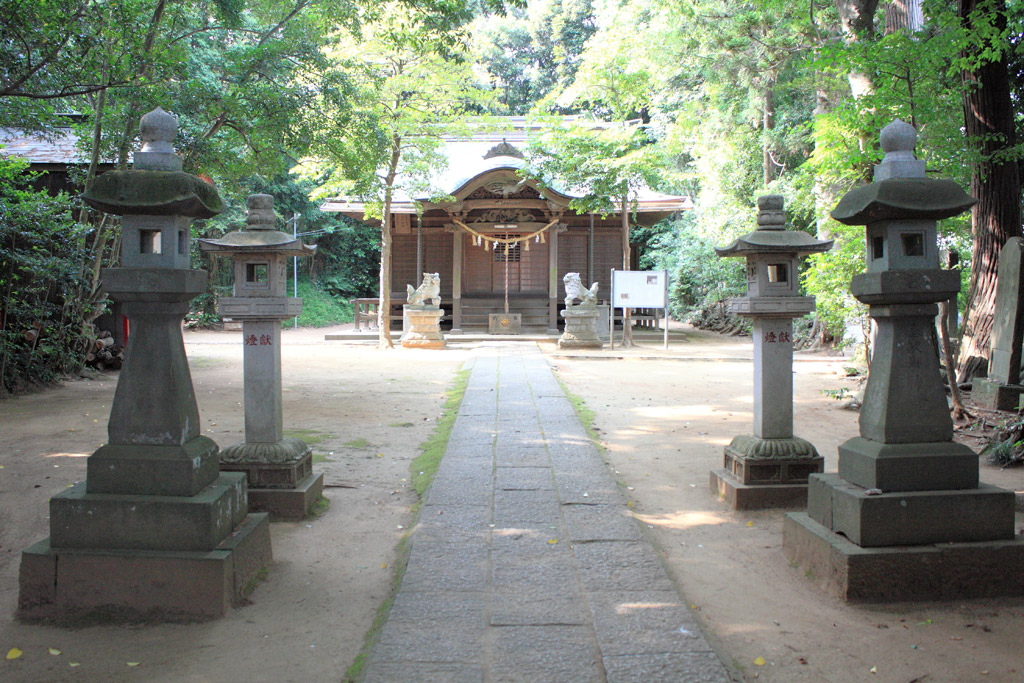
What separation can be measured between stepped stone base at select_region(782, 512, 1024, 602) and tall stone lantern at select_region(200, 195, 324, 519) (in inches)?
126

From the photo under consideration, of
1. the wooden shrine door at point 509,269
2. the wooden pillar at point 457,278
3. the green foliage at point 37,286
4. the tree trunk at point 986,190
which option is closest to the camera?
the tree trunk at point 986,190

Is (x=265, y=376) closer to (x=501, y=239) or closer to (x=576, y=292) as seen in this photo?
(x=576, y=292)

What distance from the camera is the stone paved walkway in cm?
247

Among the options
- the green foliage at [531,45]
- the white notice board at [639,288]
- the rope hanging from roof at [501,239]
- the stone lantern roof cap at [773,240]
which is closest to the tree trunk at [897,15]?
the white notice board at [639,288]

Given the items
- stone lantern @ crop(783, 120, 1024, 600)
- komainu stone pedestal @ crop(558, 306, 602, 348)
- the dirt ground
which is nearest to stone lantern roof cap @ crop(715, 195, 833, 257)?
stone lantern @ crop(783, 120, 1024, 600)

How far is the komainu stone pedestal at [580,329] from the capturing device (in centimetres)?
1541

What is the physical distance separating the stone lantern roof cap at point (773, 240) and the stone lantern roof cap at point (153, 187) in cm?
351

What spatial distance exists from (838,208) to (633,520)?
83.7 inches

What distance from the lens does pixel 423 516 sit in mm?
4070

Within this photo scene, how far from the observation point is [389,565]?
143 inches

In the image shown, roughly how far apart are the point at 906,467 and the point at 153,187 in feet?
12.7

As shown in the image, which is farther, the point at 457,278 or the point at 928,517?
the point at 457,278

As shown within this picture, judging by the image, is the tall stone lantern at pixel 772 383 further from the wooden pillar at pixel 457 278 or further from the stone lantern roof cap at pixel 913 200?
the wooden pillar at pixel 457 278

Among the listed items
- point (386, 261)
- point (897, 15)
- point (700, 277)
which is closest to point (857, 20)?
point (897, 15)
